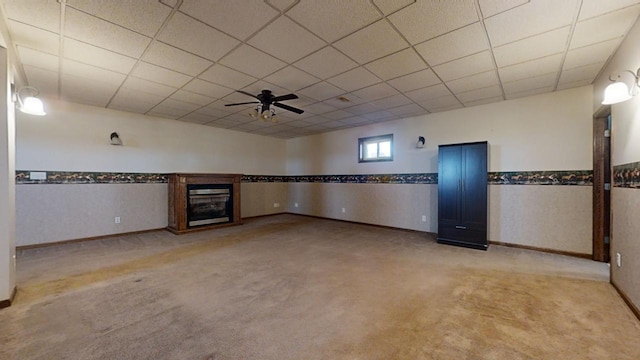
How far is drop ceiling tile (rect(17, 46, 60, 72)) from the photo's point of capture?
2.75 metres

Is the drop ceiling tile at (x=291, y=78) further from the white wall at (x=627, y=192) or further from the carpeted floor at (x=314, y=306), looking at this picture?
the white wall at (x=627, y=192)

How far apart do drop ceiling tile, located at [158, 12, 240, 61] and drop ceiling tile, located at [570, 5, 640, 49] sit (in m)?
3.27

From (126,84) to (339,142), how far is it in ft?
15.2

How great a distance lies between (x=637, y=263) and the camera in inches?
85.3

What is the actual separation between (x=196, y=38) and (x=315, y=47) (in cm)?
120

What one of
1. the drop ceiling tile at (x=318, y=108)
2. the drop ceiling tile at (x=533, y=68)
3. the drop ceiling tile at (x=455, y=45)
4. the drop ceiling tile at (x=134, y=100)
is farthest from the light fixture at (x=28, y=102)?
the drop ceiling tile at (x=533, y=68)

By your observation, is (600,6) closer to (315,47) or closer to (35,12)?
(315,47)

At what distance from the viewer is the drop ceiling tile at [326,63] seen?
2.79m

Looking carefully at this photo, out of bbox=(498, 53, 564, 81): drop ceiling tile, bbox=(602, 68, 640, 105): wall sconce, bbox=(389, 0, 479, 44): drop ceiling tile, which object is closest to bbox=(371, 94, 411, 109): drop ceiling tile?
bbox=(498, 53, 564, 81): drop ceiling tile

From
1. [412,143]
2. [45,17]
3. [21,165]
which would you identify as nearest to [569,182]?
[412,143]

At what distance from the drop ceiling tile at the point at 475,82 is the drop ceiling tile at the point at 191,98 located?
12.7 ft

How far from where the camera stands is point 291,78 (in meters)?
3.42

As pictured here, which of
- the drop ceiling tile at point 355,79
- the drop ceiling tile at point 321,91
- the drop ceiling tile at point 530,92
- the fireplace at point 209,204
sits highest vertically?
the drop ceiling tile at point 355,79

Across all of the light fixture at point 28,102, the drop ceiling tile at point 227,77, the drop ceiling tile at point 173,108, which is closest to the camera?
the light fixture at point 28,102
